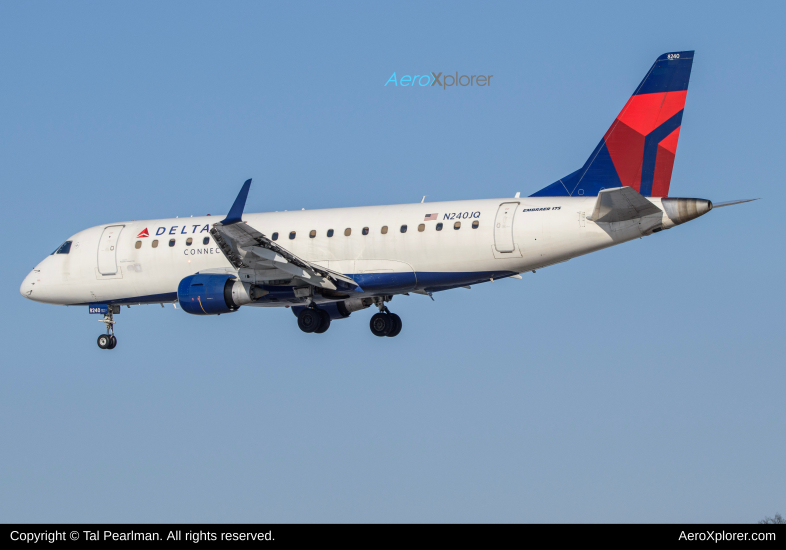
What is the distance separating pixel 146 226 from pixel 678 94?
63.3 feet

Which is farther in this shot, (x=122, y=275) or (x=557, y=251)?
(x=122, y=275)

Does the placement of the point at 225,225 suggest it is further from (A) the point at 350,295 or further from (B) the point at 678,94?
(B) the point at 678,94

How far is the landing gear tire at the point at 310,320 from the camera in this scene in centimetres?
3831

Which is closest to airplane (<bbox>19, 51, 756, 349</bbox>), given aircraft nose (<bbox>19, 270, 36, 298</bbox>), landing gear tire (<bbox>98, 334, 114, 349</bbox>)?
landing gear tire (<bbox>98, 334, 114, 349</bbox>)

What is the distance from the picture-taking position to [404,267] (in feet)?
116

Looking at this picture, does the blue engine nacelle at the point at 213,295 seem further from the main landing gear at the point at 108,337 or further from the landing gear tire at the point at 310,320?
the main landing gear at the point at 108,337

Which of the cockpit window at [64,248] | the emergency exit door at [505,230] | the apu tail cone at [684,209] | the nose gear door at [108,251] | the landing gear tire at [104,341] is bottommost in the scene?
the apu tail cone at [684,209]

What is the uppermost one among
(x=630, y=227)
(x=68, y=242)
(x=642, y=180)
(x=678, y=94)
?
(x=68, y=242)

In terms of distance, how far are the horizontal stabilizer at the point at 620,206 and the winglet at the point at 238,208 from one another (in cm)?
1041

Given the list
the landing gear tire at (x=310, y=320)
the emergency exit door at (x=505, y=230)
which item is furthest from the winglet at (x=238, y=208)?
the emergency exit door at (x=505, y=230)

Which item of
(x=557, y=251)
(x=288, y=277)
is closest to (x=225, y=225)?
(x=288, y=277)

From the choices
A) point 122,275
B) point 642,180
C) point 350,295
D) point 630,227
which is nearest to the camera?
point 630,227

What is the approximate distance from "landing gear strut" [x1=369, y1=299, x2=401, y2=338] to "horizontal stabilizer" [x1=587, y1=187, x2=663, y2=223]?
9571 millimetres

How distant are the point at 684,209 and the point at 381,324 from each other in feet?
40.4
